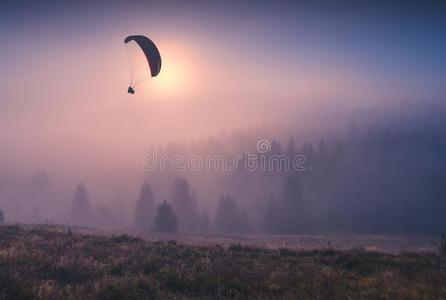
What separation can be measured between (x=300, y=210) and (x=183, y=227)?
96.3ft

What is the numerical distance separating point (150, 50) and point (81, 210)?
107615mm

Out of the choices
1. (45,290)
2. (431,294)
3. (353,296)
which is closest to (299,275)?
(353,296)

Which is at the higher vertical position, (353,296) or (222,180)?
(222,180)

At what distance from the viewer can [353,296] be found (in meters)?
10.3

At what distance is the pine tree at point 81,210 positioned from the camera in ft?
418

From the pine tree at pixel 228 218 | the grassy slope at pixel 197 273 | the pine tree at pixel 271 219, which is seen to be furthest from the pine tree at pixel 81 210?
the grassy slope at pixel 197 273

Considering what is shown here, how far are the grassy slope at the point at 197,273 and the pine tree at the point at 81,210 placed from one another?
11549 cm

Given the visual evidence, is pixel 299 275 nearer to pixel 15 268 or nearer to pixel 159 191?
pixel 15 268

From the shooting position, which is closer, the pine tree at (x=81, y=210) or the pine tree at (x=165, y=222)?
the pine tree at (x=165, y=222)
